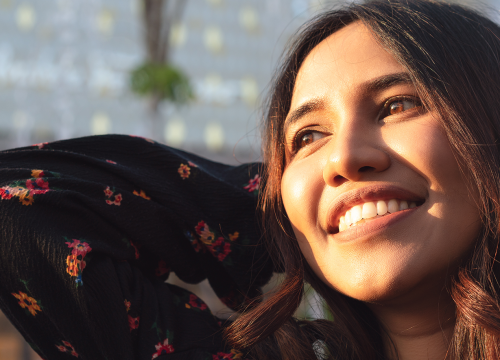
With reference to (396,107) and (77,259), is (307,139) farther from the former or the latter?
(77,259)

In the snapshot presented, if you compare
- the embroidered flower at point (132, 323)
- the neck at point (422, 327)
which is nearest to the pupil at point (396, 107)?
the neck at point (422, 327)

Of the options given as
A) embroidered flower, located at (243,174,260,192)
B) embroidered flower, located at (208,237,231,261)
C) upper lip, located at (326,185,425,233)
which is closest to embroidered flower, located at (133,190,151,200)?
Answer: embroidered flower, located at (208,237,231,261)

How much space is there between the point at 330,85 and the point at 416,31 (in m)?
0.26

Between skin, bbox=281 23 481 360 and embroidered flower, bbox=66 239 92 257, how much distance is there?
55 cm

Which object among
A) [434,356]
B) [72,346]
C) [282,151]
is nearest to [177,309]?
[72,346]

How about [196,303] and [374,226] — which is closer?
[374,226]

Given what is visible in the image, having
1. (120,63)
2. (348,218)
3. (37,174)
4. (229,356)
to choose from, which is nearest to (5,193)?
(37,174)

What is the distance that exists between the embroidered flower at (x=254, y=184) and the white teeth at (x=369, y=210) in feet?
1.80

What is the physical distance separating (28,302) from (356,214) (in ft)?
2.86

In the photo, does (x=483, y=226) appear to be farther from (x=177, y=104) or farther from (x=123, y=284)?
(x=177, y=104)

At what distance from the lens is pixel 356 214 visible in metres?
1.13

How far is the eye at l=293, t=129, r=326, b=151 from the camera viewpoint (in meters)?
1.33

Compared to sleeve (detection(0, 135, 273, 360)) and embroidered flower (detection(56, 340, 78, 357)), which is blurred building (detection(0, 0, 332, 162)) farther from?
embroidered flower (detection(56, 340, 78, 357))

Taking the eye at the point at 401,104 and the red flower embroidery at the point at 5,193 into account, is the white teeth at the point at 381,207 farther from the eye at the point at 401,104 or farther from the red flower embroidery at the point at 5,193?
the red flower embroidery at the point at 5,193
